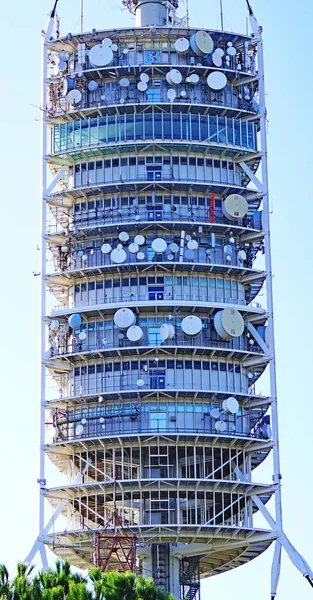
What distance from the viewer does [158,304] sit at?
113812mm

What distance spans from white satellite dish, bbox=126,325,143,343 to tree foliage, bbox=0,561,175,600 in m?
28.6

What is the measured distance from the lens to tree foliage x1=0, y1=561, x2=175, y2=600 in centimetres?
8150

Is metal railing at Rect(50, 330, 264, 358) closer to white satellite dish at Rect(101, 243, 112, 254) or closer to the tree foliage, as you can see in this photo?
white satellite dish at Rect(101, 243, 112, 254)

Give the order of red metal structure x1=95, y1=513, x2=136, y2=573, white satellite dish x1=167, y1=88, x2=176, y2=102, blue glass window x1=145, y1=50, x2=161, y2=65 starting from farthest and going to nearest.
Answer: blue glass window x1=145, y1=50, x2=161, y2=65, white satellite dish x1=167, y1=88, x2=176, y2=102, red metal structure x1=95, y1=513, x2=136, y2=573

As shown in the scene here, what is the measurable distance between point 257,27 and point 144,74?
1139cm

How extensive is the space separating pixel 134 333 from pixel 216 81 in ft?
65.7

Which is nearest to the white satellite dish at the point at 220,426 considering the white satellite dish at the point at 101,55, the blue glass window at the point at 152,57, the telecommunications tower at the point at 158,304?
the telecommunications tower at the point at 158,304

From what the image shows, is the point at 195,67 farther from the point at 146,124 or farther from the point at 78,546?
the point at 78,546

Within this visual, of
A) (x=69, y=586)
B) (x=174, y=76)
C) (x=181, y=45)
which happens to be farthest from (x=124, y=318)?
(x=69, y=586)

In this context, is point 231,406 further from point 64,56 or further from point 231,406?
point 64,56

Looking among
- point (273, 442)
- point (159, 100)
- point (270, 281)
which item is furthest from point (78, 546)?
point (159, 100)

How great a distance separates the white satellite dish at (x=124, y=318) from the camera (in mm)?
113250

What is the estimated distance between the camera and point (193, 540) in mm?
112000

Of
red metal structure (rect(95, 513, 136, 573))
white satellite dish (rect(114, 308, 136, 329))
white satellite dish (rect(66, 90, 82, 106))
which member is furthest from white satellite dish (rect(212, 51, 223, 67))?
red metal structure (rect(95, 513, 136, 573))
